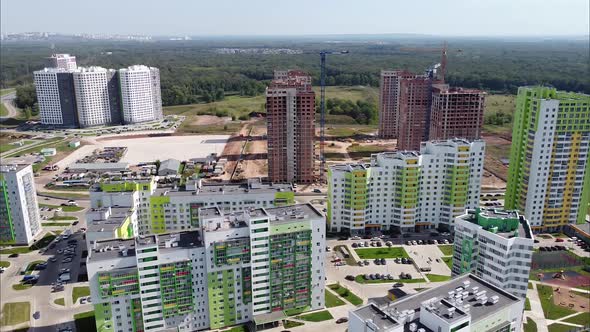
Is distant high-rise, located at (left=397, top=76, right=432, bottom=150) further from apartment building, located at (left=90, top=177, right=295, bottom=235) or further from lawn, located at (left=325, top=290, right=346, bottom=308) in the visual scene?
lawn, located at (left=325, top=290, right=346, bottom=308)

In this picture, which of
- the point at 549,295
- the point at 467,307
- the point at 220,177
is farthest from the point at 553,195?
the point at 220,177

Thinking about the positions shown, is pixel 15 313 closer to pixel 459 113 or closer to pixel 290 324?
pixel 290 324

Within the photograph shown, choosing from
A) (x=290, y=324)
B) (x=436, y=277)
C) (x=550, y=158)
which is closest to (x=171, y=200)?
(x=290, y=324)

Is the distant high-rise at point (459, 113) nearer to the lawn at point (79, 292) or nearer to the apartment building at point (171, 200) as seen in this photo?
the apartment building at point (171, 200)

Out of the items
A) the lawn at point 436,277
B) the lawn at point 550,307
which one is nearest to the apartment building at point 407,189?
the lawn at point 436,277

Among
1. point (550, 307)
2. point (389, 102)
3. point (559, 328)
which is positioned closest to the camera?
point (559, 328)

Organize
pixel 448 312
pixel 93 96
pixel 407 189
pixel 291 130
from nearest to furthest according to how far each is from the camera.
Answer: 1. pixel 448 312
2. pixel 407 189
3. pixel 291 130
4. pixel 93 96
